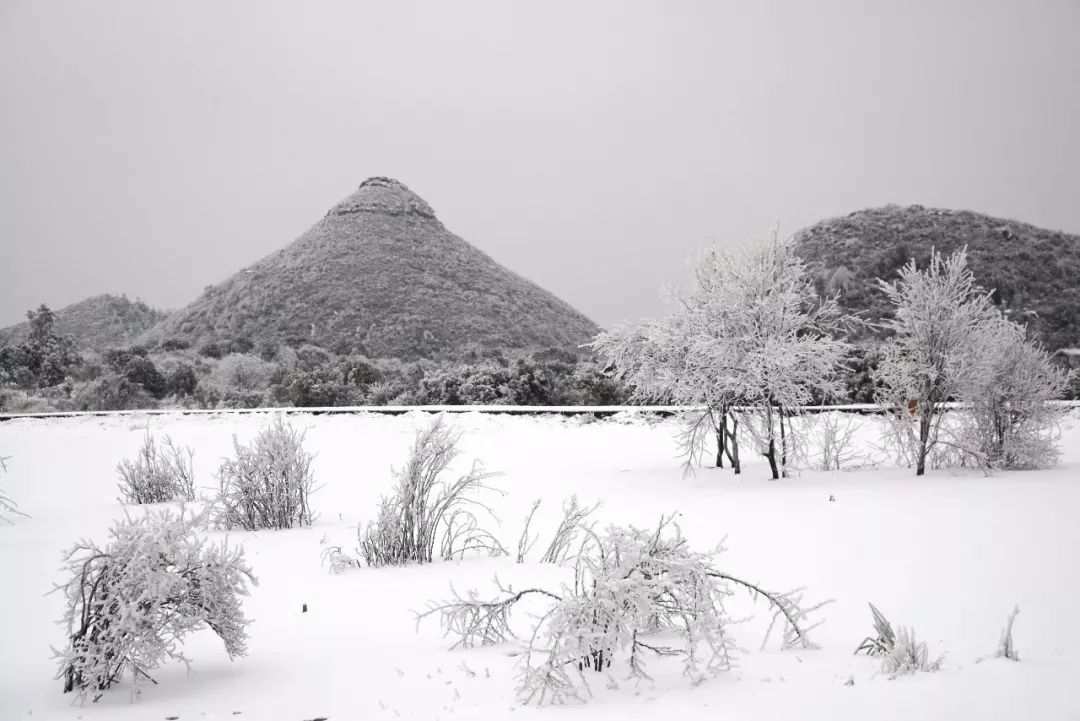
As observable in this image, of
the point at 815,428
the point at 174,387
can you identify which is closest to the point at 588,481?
the point at 815,428

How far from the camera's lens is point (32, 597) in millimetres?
5207

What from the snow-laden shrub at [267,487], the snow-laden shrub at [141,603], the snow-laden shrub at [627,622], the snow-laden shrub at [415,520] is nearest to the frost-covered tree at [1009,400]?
the snow-laden shrub at [415,520]

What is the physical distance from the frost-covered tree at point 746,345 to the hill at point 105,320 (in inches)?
2162

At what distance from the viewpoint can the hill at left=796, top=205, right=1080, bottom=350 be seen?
39.6 meters

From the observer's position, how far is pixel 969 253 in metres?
44.6

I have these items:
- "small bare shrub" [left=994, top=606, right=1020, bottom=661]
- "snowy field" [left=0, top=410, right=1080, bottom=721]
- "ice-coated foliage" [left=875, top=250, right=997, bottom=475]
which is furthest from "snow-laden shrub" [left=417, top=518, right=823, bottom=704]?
"ice-coated foliage" [left=875, top=250, right=997, bottom=475]

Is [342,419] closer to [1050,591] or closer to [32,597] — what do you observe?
[32,597]

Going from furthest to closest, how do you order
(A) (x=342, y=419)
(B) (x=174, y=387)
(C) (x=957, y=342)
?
(B) (x=174, y=387) < (A) (x=342, y=419) < (C) (x=957, y=342)

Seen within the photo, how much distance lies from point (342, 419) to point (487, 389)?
263 inches

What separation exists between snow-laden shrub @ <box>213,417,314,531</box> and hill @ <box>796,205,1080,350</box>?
112 ft

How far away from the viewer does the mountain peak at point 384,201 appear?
2692 inches

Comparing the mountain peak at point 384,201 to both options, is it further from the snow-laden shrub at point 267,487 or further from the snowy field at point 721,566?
the snow-laden shrub at point 267,487

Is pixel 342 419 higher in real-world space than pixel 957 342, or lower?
lower

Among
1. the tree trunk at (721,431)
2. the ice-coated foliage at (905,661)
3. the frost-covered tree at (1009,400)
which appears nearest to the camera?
the ice-coated foliage at (905,661)
